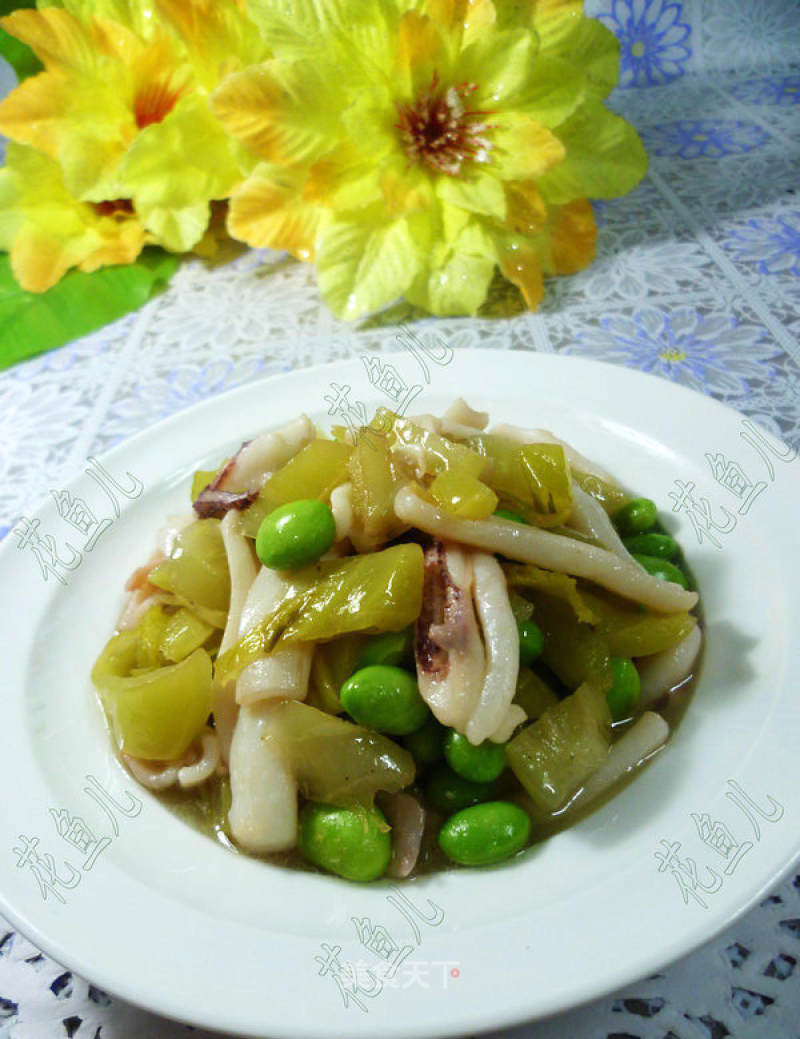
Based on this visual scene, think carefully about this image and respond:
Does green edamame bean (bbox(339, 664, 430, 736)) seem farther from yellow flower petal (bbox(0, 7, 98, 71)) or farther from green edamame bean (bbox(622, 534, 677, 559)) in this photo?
yellow flower petal (bbox(0, 7, 98, 71))

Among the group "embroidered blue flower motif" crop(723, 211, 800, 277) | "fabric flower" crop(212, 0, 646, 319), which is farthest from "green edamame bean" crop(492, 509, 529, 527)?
"embroidered blue flower motif" crop(723, 211, 800, 277)

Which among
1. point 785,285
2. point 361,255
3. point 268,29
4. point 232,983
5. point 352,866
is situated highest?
point 268,29

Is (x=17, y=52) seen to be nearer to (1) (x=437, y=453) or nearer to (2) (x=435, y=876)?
(1) (x=437, y=453)

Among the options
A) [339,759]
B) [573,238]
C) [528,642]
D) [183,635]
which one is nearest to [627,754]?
[528,642]

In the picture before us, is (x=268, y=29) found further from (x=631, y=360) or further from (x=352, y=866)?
(x=352, y=866)

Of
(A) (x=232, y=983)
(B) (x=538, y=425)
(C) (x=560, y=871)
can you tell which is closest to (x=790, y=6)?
(B) (x=538, y=425)

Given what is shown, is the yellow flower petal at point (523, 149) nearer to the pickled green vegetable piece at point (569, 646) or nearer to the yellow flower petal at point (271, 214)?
the yellow flower petal at point (271, 214)
